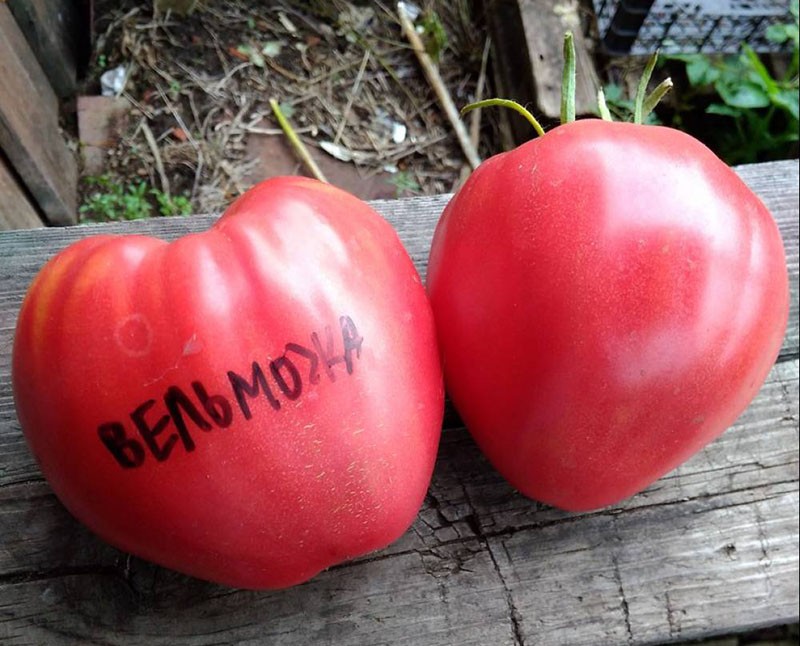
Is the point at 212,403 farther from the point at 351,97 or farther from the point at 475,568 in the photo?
the point at 351,97

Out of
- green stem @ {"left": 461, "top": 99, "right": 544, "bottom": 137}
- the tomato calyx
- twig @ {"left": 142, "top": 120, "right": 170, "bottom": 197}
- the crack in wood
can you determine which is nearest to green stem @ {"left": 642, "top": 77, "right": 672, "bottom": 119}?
the tomato calyx

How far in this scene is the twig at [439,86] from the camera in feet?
4.90

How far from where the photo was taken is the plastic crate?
144cm

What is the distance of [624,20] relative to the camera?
4.50ft

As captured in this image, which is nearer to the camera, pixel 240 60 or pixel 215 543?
pixel 215 543

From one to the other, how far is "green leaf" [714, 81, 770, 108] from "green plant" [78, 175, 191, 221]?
1014 mm

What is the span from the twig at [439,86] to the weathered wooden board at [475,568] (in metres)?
0.77

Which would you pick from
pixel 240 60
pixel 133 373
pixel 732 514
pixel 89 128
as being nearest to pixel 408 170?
pixel 240 60

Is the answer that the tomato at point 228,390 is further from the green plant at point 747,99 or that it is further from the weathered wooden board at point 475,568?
the green plant at point 747,99

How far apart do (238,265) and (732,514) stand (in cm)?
60

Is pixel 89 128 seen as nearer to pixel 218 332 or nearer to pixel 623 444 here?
pixel 218 332

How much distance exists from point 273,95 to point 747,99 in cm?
90

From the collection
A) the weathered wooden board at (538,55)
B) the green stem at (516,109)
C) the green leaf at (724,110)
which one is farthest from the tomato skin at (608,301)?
the green leaf at (724,110)

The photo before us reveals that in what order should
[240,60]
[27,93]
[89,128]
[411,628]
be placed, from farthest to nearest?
[240,60] < [89,128] < [27,93] < [411,628]
